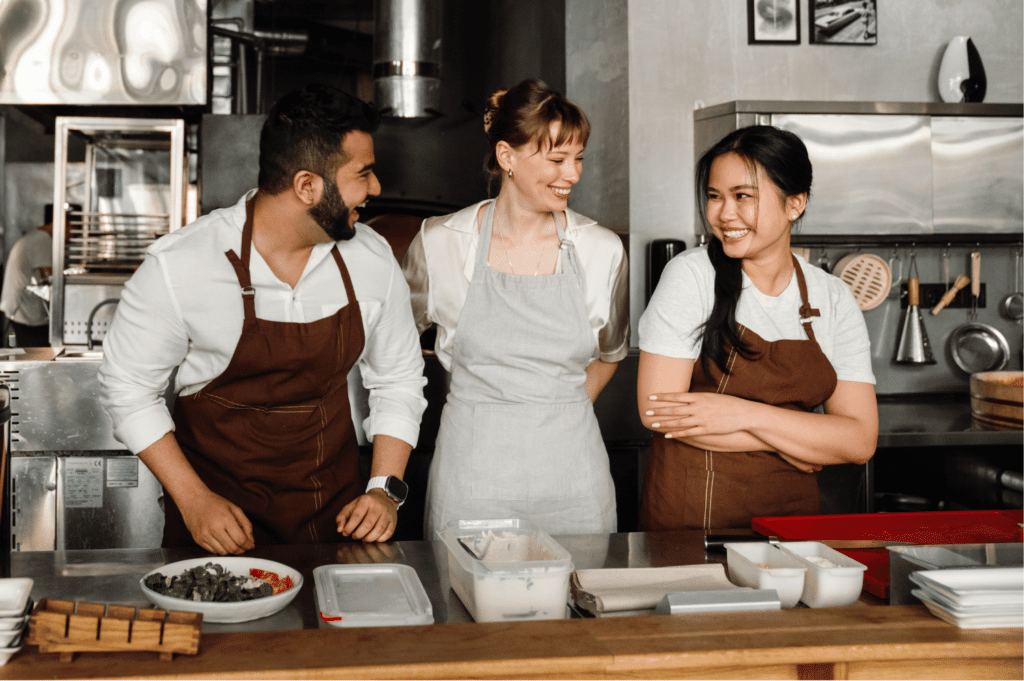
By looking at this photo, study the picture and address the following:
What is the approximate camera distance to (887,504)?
303 centimetres

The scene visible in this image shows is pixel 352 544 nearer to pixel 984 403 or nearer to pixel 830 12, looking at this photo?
pixel 984 403

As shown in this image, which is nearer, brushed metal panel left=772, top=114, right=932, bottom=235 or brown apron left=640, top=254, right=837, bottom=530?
brown apron left=640, top=254, right=837, bottom=530

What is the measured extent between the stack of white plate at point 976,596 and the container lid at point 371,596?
2.18 ft

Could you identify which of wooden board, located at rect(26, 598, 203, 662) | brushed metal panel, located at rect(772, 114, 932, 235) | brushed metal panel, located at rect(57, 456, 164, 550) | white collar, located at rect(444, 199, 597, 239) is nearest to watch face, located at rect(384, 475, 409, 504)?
white collar, located at rect(444, 199, 597, 239)

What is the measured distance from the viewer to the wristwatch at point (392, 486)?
5.73 ft

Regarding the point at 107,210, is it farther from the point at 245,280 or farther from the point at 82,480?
the point at 245,280

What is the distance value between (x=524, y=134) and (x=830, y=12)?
6.80ft

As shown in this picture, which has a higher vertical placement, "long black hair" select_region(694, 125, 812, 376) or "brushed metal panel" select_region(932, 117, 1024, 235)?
"brushed metal panel" select_region(932, 117, 1024, 235)

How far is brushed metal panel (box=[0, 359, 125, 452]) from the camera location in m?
2.70

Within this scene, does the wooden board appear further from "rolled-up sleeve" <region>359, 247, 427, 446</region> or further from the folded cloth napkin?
"rolled-up sleeve" <region>359, 247, 427, 446</region>

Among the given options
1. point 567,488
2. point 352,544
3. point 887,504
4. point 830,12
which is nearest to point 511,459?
point 567,488

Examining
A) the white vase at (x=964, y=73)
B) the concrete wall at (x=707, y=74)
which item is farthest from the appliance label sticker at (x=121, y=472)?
the white vase at (x=964, y=73)

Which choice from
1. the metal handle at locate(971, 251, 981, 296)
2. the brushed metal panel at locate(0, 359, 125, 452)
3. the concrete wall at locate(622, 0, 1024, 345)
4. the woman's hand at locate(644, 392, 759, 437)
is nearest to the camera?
the woman's hand at locate(644, 392, 759, 437)

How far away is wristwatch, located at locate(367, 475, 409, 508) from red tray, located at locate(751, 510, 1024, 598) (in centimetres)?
68
